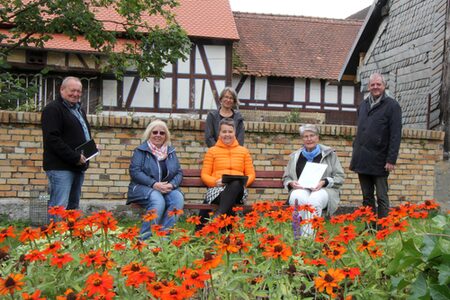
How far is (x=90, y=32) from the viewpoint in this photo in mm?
8273

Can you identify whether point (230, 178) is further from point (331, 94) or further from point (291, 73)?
point (331, 94)

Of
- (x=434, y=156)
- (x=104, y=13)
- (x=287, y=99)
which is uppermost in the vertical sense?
(x=104, y=13)

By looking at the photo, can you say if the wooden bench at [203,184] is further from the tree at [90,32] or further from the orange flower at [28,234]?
the tree at [90,32]

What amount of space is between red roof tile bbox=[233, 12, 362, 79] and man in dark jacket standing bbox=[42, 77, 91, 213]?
654 inches

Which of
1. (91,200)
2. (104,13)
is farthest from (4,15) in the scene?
(104,13)

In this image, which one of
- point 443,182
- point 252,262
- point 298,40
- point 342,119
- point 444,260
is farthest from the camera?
point 298,40

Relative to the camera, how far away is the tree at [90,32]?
7973mm

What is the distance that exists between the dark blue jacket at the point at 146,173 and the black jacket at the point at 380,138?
6.53ft

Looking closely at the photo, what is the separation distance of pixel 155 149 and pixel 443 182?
18.3ft

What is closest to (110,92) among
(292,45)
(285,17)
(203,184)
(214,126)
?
(292,45)

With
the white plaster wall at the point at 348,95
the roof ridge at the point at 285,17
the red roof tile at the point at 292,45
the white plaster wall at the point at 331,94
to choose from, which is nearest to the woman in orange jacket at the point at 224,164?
the red roof tile at the point at 292,45

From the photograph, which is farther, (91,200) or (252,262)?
→ (91,200)

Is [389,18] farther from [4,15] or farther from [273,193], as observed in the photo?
[4,15]

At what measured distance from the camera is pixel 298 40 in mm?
24969
